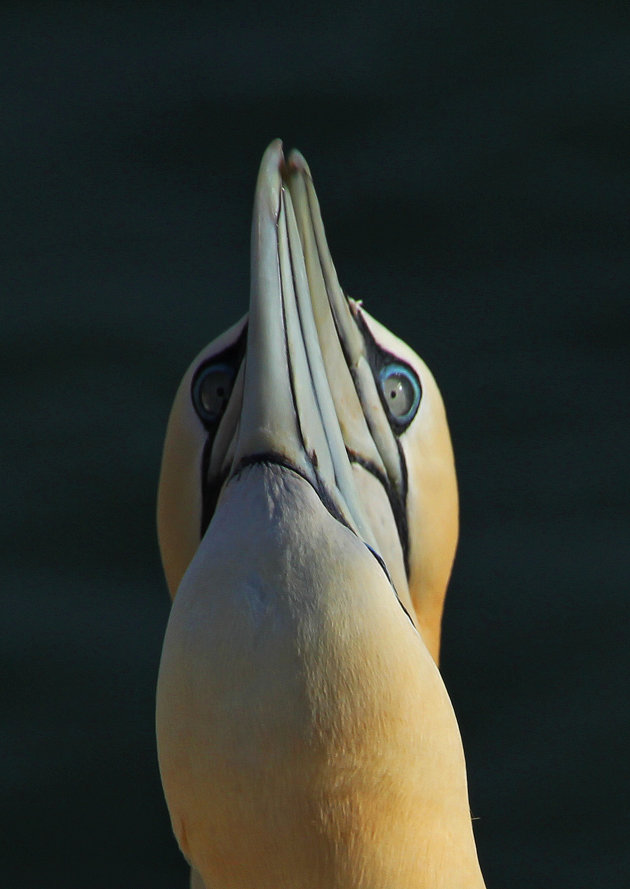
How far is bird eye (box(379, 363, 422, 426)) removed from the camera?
12.3ft

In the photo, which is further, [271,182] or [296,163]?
[296,163]

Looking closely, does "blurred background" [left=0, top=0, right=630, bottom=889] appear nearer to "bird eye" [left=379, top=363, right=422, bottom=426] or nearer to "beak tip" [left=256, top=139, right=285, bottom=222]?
"bird eye" [left=379, top=363, right=422, bottom=426]

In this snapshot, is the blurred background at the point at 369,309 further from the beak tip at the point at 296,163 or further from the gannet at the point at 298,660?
the beak tip at the point at 296,163

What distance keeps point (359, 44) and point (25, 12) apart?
1.36 m

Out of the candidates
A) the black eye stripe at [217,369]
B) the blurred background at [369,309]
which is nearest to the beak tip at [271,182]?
the black eye stripe at [217,369]

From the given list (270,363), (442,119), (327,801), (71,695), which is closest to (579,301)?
(442,119)

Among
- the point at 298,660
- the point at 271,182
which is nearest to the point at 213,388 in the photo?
the point at 271,182

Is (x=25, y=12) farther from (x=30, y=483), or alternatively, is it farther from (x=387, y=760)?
(x=387, y=760)

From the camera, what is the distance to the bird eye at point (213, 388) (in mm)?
3693

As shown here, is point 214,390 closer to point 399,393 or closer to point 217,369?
point 217,369

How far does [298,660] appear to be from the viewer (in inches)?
109

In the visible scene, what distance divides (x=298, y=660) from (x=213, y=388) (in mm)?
1068

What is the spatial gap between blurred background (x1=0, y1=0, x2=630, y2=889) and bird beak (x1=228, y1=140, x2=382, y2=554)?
→ 218 cm

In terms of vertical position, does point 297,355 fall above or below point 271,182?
below
